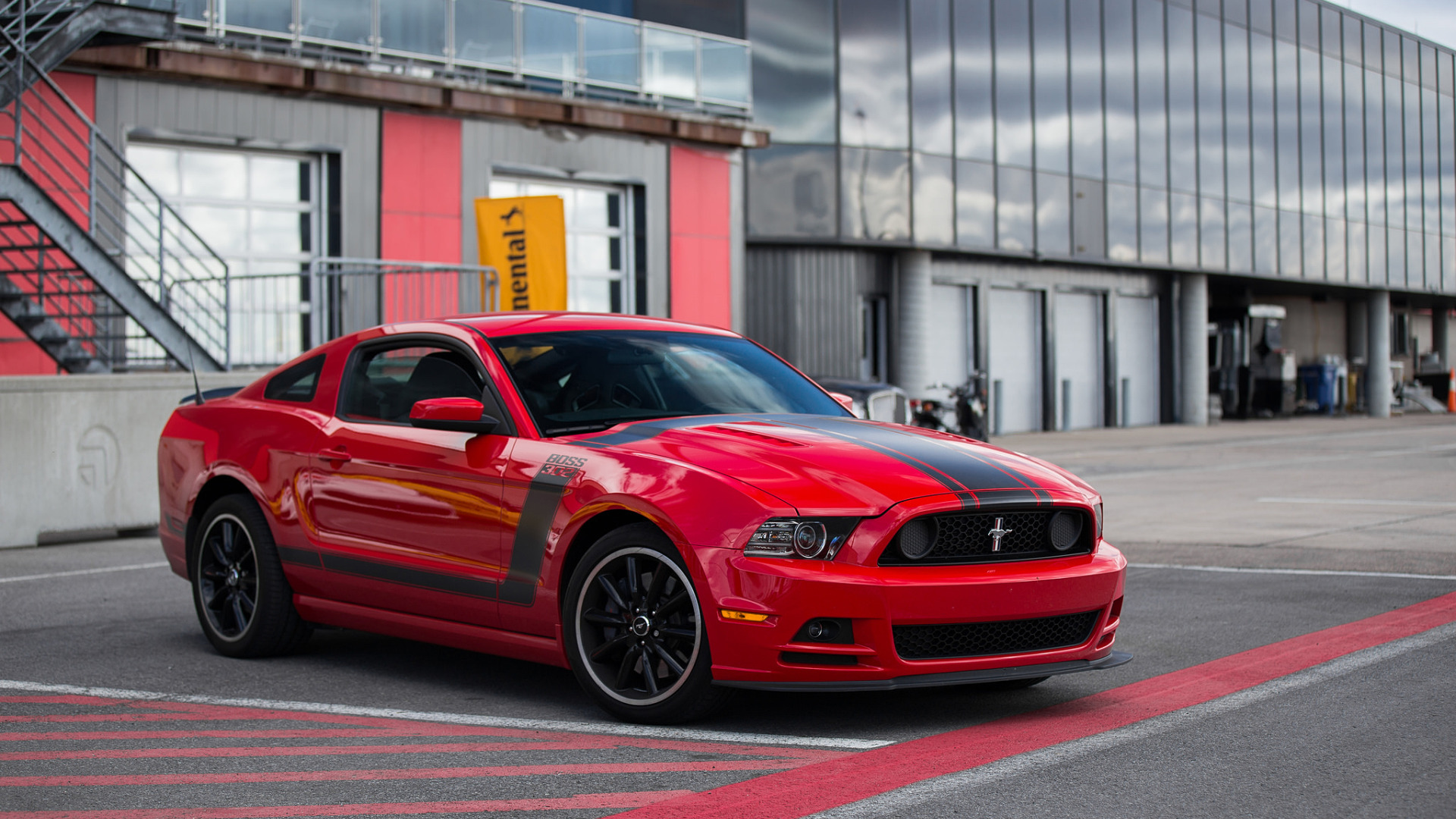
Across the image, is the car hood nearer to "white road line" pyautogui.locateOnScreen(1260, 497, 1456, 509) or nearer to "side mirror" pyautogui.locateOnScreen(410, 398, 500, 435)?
"side mirror" pyautogui.locateOnScreen(410, 398, 500, 435)

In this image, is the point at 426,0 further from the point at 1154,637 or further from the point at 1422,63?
the point at 1422,63

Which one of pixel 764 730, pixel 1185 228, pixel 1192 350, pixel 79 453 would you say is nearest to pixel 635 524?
pixel 764 730

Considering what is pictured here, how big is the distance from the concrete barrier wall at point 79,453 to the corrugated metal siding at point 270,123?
5.22 m

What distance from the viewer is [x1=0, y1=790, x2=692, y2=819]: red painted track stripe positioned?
4.14 metres

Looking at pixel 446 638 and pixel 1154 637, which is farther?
pixel 1154 637

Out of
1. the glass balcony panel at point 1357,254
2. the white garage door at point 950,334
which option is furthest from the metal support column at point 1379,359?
the white garage door at point 950,334

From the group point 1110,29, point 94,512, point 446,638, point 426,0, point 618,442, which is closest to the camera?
point 618,442

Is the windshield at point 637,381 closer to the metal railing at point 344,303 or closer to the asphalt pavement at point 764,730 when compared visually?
the asphalt pavement at point 764,730

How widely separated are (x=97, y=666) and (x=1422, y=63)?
47.5m

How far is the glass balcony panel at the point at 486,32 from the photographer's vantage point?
64.1 ft

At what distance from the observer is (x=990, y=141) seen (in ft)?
101

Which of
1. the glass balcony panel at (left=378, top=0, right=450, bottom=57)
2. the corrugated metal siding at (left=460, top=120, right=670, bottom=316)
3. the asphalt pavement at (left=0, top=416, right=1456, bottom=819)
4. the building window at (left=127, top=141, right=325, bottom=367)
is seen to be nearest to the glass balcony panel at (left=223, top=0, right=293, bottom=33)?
the glass balcony panel at (left=378, top=0, right=450, bottom=57)

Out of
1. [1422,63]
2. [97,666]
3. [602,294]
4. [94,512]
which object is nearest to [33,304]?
[94,512]

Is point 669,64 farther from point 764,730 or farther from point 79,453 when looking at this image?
point 764,730
